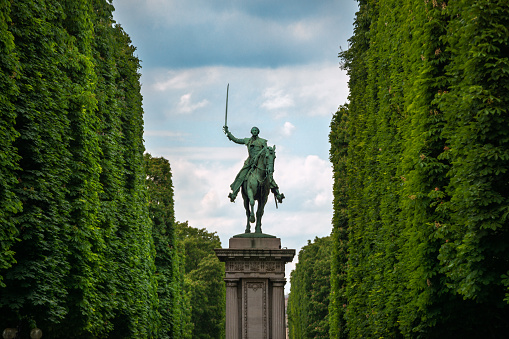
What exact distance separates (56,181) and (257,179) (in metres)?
11.7

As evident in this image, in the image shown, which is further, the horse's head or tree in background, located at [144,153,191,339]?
tree in background, located at [144,153,191,339]

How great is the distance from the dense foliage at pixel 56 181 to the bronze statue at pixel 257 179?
5.41 metres

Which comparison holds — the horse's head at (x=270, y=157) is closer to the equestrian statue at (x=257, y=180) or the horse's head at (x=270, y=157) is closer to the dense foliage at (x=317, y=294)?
the equestrian statue at (x=257, y=180)

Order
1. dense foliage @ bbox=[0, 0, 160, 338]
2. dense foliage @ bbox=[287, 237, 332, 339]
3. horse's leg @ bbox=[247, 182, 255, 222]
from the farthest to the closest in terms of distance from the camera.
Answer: dense foliage @ bbox=[287, 237, 332, 339]
horse's leg @ bbox=[247, 182, 255, 222]
dense foliage @ bbox=[0, 0, 160, 338]

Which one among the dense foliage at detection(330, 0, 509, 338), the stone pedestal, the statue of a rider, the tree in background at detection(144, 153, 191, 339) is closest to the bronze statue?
the statue of a rider

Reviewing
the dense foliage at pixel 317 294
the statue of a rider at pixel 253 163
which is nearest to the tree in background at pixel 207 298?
the dense foliage at pixel 317 294

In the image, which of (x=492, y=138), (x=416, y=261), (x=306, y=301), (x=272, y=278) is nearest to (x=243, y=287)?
(x=272, y=278)

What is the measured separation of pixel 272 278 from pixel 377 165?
253 inches

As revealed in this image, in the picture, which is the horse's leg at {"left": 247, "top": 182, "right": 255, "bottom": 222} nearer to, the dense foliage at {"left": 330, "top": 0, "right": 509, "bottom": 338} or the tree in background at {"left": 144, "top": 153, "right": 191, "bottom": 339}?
the dense foliage at {"left": 330, "top": 0, "right": 509, "bottom": 338}

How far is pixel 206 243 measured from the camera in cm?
8031

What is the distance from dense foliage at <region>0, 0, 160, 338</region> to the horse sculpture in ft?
18.3

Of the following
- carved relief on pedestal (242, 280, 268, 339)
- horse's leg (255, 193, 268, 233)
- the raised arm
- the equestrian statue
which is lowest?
carved relief on pedestal (242, 280, 268, 339)

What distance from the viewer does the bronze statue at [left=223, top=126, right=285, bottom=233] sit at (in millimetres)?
29859

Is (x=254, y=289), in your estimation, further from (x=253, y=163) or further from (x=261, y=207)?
(x=253, y=163)
